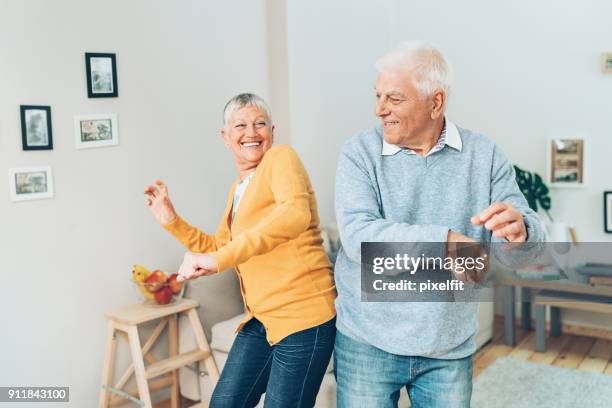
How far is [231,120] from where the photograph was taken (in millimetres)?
1995

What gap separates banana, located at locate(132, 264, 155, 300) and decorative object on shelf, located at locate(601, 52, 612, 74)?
2891mm

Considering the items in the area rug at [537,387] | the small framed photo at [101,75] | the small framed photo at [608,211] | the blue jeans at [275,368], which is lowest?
the area rug at [537,387]

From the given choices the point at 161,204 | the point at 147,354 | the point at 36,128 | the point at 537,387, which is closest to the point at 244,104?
the point at 161,204

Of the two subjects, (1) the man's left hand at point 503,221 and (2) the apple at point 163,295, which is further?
(2) the apple at point 163,295

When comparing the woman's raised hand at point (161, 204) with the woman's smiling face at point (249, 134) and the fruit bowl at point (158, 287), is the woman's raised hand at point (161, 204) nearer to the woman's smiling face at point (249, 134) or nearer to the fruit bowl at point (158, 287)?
the woman's smiling face at point (249, 134)

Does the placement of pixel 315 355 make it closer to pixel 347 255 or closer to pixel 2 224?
pixel 347 255

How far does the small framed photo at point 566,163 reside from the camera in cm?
410

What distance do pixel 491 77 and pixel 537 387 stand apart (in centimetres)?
203

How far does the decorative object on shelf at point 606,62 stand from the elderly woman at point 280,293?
9.27 feet

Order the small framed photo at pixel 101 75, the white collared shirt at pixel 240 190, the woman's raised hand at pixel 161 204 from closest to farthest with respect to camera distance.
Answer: the white collared shirt at pixel 240 190, the woman's raised hand at pixel 161 204, the small framed photo at pixel 101 75

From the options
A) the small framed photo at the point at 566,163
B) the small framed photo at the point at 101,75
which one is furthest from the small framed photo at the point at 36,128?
the small framed photo at the point at 566,163

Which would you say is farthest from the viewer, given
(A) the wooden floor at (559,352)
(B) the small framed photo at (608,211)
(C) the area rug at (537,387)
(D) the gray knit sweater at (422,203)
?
(B) the small framed photo at (608,211)

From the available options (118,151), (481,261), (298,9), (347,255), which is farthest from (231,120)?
(298,9)

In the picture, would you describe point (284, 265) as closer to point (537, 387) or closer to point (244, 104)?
point (244, 104)
